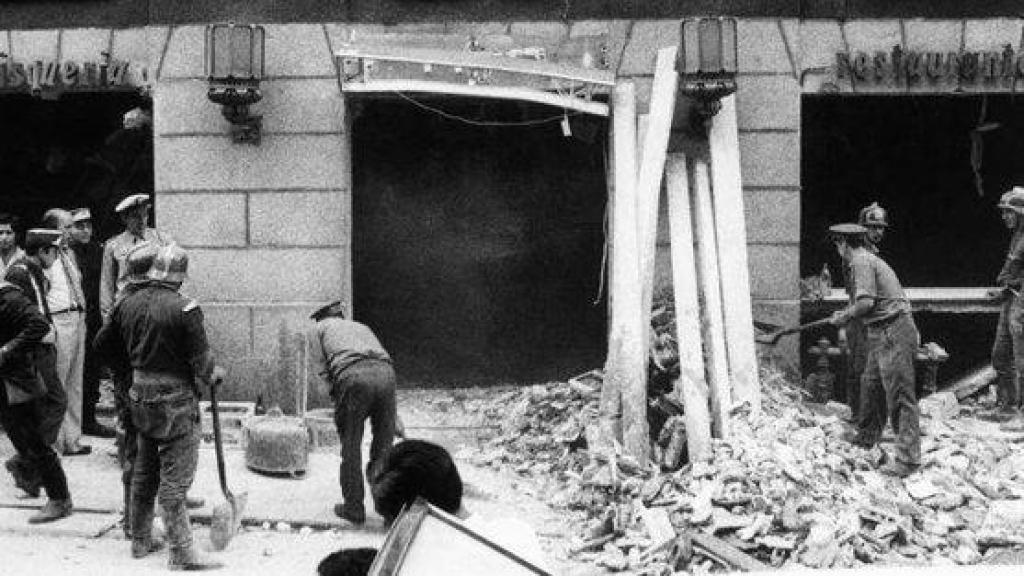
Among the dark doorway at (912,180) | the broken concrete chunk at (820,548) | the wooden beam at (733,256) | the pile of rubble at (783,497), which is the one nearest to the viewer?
the broken concrete chunk at (820,548)

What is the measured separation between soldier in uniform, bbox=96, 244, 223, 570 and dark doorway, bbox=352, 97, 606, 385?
4.80m

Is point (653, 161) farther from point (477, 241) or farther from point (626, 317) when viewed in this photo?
point (477, 241)

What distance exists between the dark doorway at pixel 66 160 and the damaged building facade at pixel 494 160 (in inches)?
5.1

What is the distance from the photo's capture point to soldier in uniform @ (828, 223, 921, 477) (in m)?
8.53

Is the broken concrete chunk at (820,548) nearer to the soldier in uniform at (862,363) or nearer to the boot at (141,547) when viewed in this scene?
the soldier in uniform at (862,363)

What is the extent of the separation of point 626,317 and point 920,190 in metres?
4.24

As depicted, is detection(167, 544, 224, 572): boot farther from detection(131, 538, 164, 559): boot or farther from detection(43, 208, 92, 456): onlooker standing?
detection(43, 208, 92, 456): onlooker standing

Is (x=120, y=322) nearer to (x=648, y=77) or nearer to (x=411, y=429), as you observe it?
(x=411, y=429)

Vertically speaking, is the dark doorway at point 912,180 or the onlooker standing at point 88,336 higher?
the dark doorway at point 912,180

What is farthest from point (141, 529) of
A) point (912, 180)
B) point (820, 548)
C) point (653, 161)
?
point (912, 180)

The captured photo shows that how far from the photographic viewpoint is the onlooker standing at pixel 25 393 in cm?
757

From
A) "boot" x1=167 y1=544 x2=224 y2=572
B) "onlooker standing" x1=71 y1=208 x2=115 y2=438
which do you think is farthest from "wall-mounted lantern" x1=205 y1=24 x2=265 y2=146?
"boot" x1=167 y1=544 x2=224 y2=572

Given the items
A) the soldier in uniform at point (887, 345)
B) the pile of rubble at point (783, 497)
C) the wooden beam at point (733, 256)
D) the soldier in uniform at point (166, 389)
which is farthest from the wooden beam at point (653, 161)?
the soldier in uniform at point (166, 389)

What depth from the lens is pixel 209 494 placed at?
327 inches
